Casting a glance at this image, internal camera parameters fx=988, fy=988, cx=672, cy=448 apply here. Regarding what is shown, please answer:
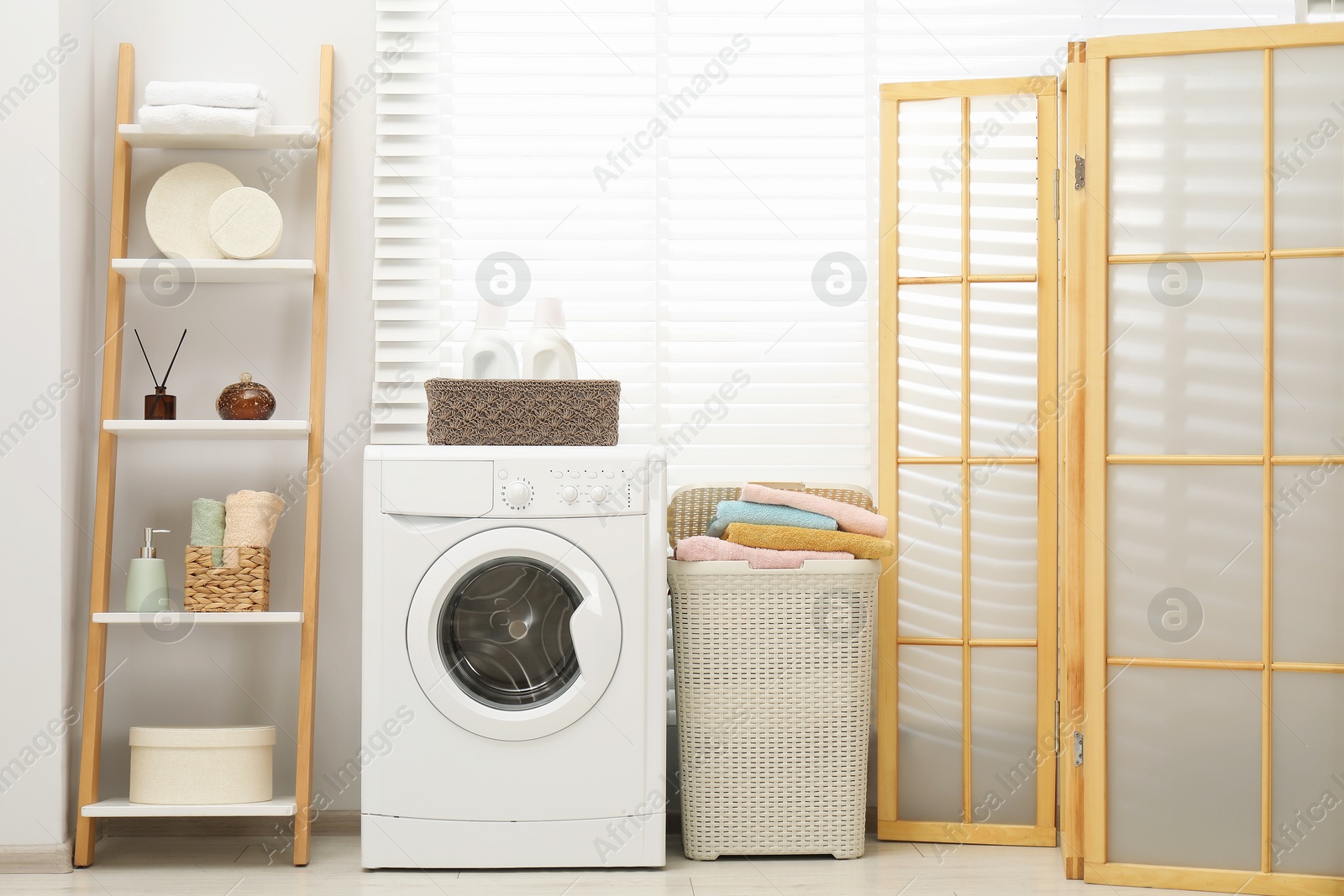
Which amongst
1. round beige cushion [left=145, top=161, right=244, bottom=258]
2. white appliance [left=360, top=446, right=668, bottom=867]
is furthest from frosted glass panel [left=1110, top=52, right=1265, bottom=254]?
round beige cushion [left=145, top=161, right=244, bottom=258]

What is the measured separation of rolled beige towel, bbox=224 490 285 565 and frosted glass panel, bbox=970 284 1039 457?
1.59 meters

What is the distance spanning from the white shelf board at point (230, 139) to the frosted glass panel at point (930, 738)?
6.01 feet

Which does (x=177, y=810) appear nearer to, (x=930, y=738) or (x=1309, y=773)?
(x=930, y=738)

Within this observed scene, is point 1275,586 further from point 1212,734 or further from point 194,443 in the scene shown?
point 194,443

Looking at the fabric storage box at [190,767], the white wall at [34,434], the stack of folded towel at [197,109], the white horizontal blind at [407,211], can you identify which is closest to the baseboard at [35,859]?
the white wall at [34,434]

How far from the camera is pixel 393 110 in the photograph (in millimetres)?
2404

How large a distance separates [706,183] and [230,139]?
1.11 metres

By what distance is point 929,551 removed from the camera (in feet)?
7.48

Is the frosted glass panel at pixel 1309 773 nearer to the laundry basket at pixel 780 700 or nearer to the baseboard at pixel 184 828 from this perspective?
the laundry basket at pixel 780 700

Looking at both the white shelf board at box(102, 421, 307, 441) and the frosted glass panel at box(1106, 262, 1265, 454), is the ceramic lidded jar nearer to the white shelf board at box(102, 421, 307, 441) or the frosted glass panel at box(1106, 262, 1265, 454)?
the white shelf board at box(102, 421, 307, 441)

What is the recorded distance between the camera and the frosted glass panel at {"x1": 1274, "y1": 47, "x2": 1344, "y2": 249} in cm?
189

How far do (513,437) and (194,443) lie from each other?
859mm

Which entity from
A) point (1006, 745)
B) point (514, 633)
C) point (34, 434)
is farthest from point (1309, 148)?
point (34, 434)

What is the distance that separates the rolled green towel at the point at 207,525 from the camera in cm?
215
